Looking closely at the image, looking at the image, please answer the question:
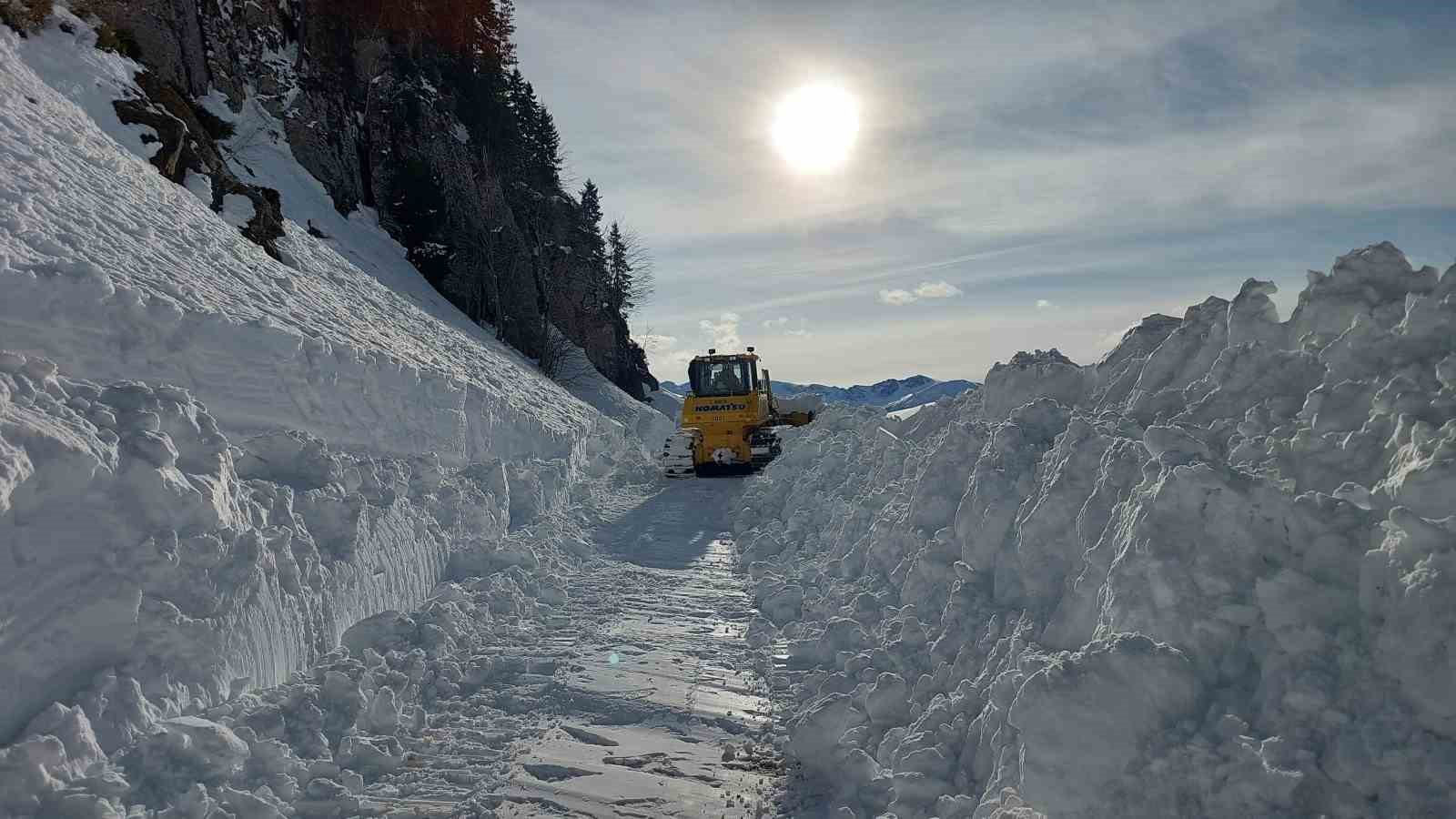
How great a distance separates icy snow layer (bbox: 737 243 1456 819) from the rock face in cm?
2570

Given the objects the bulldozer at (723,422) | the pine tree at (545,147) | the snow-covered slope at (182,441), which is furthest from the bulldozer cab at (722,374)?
the pine tree at (545,147)

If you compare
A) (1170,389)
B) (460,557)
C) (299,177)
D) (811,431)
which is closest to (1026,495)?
(1170,389)

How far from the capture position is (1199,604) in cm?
359

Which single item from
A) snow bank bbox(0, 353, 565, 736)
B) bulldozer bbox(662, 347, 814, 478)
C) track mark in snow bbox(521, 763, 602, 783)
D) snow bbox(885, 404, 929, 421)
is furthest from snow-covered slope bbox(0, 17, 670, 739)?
snow bbox(885, 404, 929, 421)

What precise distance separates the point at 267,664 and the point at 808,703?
11.4 feet

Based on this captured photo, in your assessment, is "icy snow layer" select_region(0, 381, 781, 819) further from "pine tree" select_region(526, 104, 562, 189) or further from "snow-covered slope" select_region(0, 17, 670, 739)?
"pine tree" select_region(526, 104, 562, 189)

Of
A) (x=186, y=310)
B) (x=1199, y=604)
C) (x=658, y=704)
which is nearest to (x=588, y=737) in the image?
(x=658, y=704)

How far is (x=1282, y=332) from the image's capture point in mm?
5242

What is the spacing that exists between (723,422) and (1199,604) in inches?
667

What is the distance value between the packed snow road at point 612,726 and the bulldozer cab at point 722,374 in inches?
515

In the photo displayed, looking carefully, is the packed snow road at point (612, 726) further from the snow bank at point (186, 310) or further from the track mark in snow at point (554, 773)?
the snow bank at point (186, 310)

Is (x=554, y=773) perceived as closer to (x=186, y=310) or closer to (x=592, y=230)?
(x=186, y=310)

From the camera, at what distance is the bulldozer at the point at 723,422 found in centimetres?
2016

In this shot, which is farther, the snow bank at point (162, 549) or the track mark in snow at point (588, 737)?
the track mark in snow at point (588, 737)
